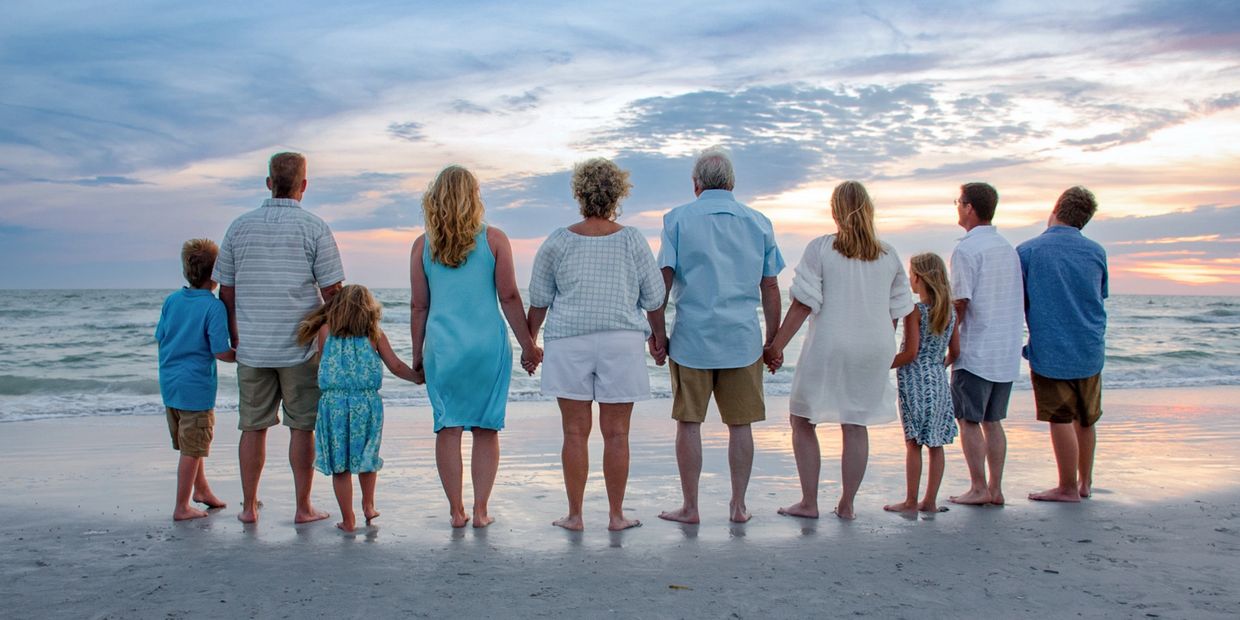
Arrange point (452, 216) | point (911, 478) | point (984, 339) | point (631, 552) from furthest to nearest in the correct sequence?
point (984, 339), point (911, 478), point (452, 216), point (631, 552)

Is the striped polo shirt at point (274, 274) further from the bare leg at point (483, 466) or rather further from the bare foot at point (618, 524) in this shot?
the bare foot at point (618, 524)

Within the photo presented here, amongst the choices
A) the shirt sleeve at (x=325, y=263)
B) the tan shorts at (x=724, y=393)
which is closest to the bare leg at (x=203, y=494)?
the shirt sleeve at (x=325, y=263)

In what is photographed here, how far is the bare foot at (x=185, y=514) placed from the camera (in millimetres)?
4707

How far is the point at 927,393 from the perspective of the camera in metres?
4.88

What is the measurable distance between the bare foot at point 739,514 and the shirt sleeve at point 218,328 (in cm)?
271

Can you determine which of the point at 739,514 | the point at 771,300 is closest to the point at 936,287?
the point at 771,300

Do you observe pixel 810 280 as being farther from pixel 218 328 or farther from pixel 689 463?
pixel 218 328

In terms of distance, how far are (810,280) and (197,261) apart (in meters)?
3.16

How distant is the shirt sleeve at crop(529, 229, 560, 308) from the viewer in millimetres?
4379

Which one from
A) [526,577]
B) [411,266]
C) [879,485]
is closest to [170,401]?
[411,266]

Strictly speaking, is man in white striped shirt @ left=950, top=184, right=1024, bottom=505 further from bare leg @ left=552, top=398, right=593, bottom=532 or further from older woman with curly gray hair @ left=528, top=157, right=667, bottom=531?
bare leg @ left=552, top=398, right=593, bottom=532

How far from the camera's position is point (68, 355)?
17.7 metres

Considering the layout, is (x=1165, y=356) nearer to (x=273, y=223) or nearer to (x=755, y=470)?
(x=755, y=470)

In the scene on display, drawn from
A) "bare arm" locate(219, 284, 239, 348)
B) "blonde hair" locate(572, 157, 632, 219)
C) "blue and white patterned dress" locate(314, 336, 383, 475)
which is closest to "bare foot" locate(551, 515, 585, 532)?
"blue and white patterned dress" locate(314, 336, 383, 475)
